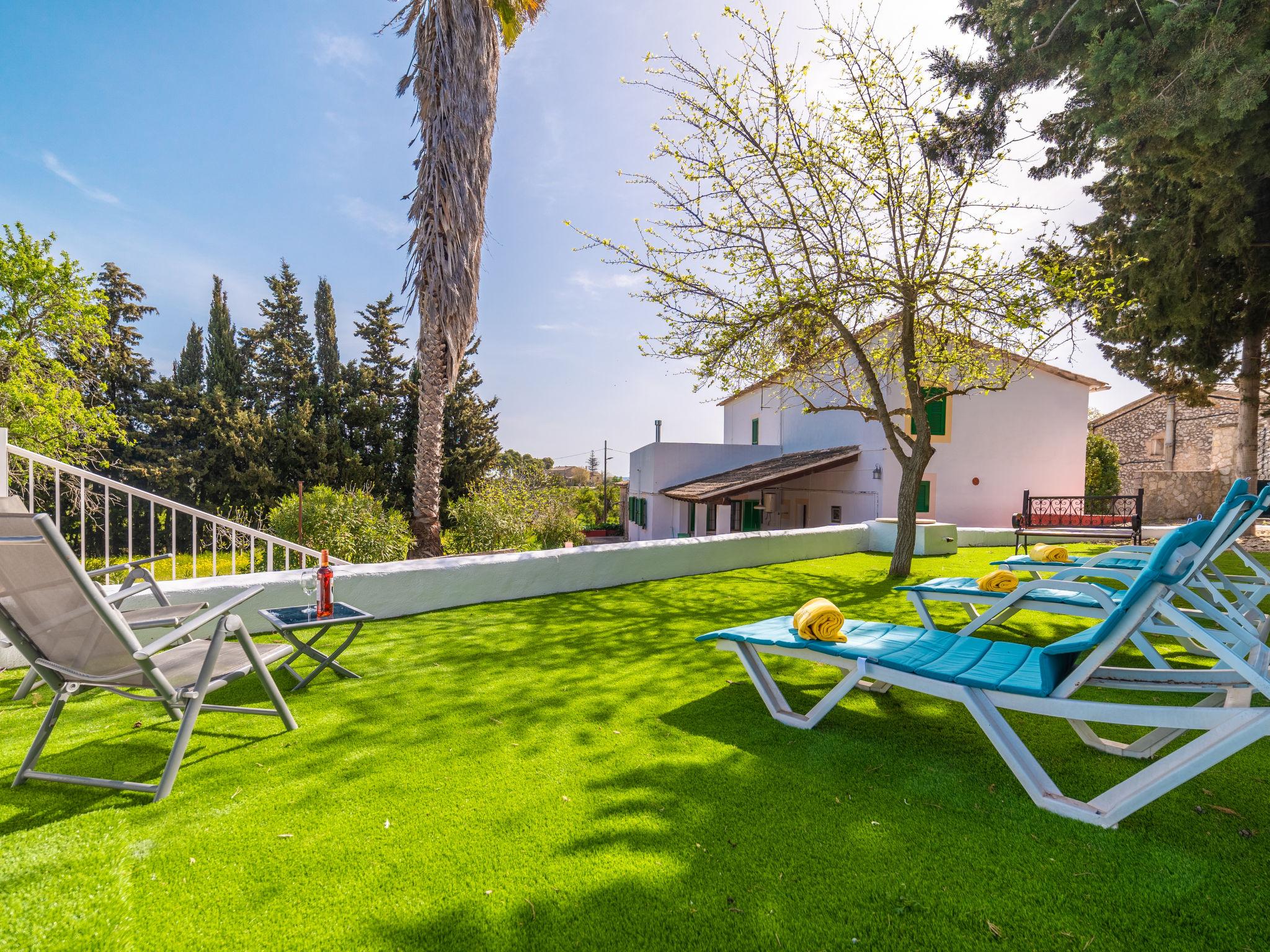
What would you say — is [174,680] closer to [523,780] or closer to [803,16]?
[523,780]

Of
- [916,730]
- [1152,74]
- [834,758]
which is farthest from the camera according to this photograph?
[1152,74]

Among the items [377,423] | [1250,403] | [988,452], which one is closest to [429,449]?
[377,423]

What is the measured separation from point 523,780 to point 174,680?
5.09 ft

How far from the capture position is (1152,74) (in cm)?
576

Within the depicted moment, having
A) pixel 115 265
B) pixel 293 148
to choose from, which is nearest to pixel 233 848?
pixel 293 148

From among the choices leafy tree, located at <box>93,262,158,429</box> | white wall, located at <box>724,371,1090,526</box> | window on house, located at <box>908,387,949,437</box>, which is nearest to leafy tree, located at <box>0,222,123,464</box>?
leafy tree, located at <box>93,262,158,429</box>

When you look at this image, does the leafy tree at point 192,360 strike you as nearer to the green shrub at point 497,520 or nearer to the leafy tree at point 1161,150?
the green shrub at point 497,520

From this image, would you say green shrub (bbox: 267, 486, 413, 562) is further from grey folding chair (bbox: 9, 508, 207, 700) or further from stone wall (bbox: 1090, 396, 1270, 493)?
stone wall (bbox: 1090, 396, 1270, 493)

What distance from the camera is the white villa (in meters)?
15.2

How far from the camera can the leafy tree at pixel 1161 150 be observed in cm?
537

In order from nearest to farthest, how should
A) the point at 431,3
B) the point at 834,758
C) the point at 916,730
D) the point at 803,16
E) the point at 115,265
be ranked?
the point at 834,758 → the point at 916,730 → the point at 803,16 → the point at 431,3 → the point at 115,265

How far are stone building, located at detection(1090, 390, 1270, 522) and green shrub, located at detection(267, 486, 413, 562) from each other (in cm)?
2252

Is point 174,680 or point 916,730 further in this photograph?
point 916,730

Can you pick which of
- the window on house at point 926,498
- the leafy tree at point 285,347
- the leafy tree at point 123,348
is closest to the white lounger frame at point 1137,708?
the window on house at point 926,498
